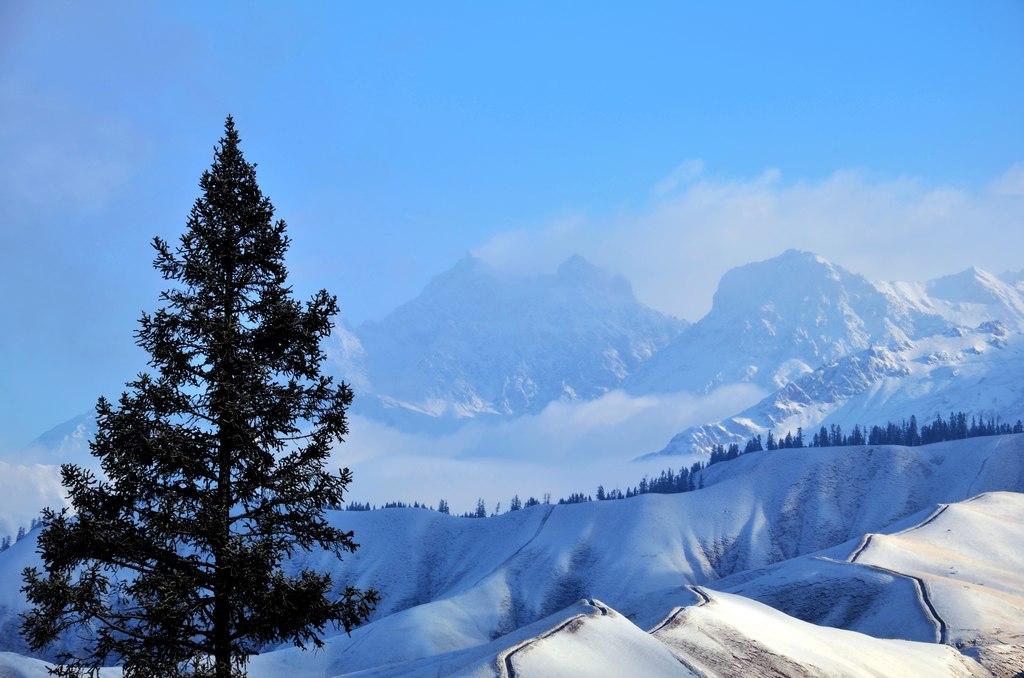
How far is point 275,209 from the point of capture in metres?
25.1

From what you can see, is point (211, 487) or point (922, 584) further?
point (922, 584)

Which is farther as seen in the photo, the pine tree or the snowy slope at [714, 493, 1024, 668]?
the snowy slope at [714, 493, 1024, 668]

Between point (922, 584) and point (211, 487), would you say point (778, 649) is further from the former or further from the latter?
point (211, 487)

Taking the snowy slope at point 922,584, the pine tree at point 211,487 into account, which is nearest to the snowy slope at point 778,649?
the snowy slope at point 922,584

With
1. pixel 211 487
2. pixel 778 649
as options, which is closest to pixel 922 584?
pixel 778 649

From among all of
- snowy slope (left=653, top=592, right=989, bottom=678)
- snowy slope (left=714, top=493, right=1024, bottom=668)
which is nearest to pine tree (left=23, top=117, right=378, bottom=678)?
snowy slope (left=653, top=592, right=989, bottom=678)

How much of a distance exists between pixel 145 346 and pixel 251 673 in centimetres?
12391

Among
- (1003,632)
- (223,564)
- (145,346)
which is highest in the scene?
(145,346)

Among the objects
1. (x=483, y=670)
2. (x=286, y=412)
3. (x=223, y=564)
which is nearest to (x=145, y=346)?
(x=286, y=412)

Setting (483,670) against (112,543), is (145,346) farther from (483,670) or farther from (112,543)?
(483,670)

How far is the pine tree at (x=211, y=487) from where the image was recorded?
71.1 ft

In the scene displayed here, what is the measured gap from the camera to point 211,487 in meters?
23.5

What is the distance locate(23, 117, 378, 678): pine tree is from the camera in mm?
21672

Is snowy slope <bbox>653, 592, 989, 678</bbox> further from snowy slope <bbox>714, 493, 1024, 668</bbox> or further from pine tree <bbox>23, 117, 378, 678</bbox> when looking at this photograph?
pine tree <bbox>23, 117, 378, 678</bbox>
